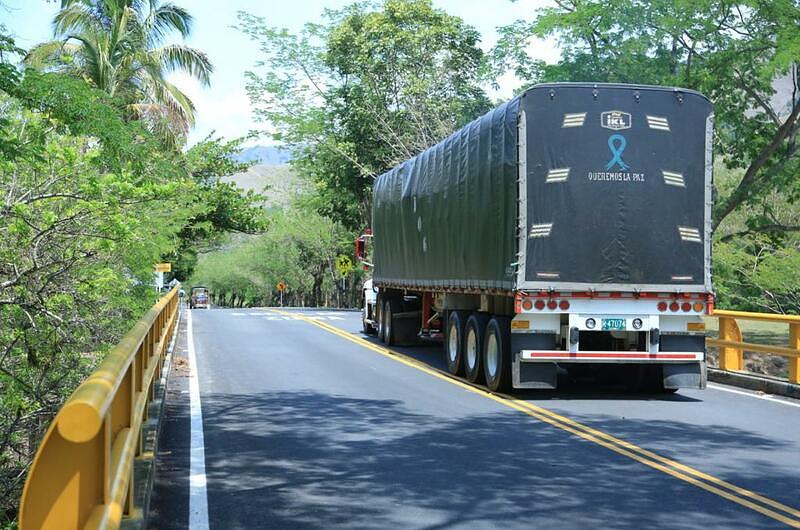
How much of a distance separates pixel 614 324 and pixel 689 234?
1704mm

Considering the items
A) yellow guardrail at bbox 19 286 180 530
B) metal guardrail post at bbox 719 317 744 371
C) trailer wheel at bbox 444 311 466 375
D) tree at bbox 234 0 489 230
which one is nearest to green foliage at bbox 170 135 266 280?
tree at bbox 234 0 489 230

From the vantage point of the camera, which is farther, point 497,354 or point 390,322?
point 390,322

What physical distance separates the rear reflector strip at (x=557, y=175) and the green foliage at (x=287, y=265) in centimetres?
3355

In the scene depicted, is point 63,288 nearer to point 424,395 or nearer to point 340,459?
point 424,395

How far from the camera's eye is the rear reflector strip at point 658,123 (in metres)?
13.8

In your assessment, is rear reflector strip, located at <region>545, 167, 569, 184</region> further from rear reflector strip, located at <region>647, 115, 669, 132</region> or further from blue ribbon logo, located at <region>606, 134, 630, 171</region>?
rear reflector strip, located at <region>647, 115, 669, 132</region>

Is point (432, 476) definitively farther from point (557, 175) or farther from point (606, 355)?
point (557, 175)

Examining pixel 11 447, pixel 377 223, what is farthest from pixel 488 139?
pixel 377 223

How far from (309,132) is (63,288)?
30.5m

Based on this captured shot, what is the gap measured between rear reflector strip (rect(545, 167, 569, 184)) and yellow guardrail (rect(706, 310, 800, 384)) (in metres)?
3.40

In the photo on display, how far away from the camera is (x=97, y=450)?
4.02 metres

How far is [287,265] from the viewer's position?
92688 mm

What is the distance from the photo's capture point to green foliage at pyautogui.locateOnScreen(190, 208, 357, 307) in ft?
243

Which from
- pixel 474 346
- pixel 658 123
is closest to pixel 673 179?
pixel 658 123
